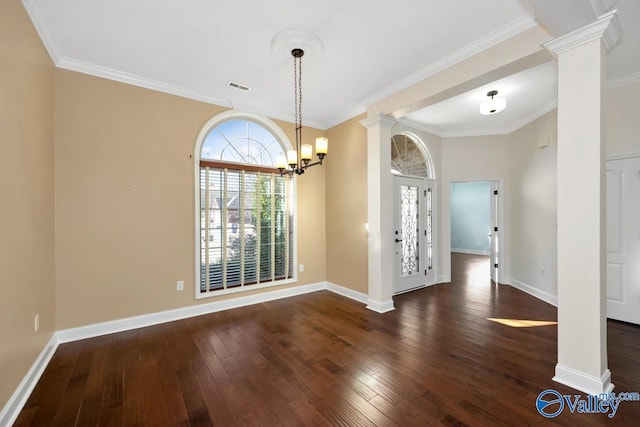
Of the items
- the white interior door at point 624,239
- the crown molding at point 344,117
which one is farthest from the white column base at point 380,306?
the crown molding at point 344,117

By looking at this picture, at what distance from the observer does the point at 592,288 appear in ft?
6.60

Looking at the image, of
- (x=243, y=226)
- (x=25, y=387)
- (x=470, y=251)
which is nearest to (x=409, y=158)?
(x=243, y=226)

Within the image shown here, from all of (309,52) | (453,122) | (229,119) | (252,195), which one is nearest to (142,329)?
(252,195)

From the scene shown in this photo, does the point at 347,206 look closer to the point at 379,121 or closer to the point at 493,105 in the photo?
the point at 379,121

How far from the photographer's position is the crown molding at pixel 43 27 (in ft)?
7.06

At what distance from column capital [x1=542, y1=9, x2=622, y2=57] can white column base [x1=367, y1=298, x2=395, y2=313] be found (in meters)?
3.27

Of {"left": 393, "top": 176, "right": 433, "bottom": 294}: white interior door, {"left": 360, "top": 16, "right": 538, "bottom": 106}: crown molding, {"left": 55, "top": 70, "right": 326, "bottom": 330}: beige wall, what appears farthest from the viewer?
{"left": 393, "top": 176, "right": 433, "bottom": 294}: white interior door

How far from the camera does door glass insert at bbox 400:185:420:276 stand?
489cm

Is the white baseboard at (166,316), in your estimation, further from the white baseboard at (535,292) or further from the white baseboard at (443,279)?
the white baseboard at (535,292)

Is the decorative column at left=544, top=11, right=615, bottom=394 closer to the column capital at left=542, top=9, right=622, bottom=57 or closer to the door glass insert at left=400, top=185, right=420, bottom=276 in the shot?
the column capital at left=542, top=9, right=622, bottom=57

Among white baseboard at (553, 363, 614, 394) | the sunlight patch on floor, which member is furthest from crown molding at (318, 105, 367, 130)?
white baseboard at (553, 363, 614, 394)

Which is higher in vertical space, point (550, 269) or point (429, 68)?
point (429, 68)

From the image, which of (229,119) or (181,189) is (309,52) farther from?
(181,189)

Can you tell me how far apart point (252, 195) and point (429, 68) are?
300 cm
